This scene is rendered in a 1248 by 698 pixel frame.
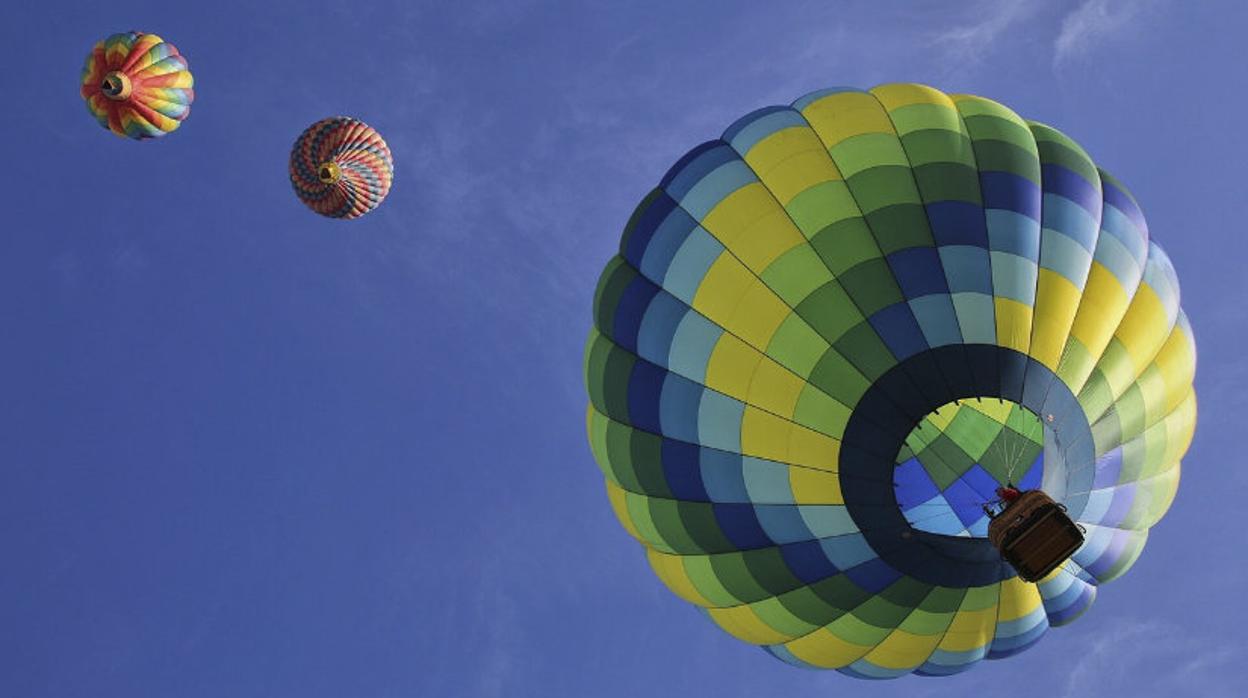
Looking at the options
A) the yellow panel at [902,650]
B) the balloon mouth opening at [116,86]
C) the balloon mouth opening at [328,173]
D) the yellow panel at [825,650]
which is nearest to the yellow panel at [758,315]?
the yellow panel at [825,650]

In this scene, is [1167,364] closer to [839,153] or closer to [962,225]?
[962,225]

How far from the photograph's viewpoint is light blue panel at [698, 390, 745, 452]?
11453 millimetres

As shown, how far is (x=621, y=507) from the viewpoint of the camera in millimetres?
13367

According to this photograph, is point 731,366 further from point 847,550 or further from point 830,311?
point 847,550

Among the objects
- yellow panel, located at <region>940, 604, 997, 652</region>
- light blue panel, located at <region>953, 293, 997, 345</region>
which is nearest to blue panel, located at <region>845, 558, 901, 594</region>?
yellow panel, located at <region>940, 604, 997, 652</region>

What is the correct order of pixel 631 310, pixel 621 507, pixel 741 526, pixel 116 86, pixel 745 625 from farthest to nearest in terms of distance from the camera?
pixel 116 86 < pixel 621 507 < pixel 745 625 < pixel 631 310 < pixel 741 526

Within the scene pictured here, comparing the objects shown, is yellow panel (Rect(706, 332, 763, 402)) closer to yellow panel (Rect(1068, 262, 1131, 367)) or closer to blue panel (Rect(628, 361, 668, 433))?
blue panel (Rect(628, 361, 668, 433))

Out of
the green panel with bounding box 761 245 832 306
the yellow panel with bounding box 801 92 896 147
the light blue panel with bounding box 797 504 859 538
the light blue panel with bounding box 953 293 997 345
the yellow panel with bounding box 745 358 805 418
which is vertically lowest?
the light blue panel with bounding box 797 504 859 538

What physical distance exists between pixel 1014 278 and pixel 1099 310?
1092 millimetres

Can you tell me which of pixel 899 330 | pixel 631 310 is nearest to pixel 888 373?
pixel 899 330

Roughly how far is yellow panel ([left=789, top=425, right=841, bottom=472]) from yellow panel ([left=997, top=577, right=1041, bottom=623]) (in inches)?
99.4

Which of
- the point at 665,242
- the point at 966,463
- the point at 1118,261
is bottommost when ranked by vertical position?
the point at 966,463

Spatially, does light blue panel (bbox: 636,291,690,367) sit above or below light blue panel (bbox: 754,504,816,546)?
above

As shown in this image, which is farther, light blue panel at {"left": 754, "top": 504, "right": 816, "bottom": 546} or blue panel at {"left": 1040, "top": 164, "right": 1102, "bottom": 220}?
blue panel at {"left": 1040, "top": 164, "right": 1102, "bottom": 220}
